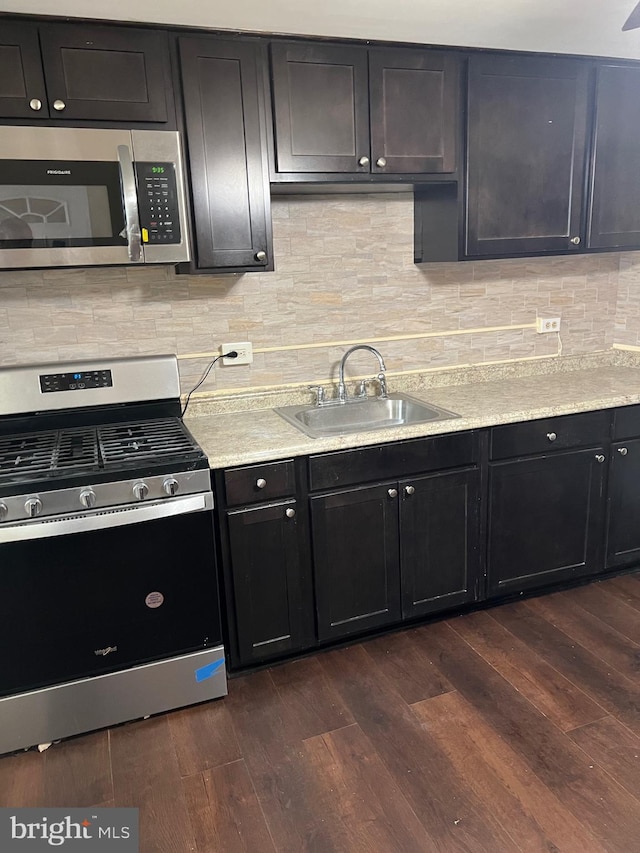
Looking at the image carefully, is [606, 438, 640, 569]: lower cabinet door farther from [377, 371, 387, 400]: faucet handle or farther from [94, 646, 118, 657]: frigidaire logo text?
[94, 646, 118, 657]: frigidaire logo text

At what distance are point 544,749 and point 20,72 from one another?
2557mm

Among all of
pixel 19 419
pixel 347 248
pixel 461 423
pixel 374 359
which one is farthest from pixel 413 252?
pixel 19 419

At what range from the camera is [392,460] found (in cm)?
229

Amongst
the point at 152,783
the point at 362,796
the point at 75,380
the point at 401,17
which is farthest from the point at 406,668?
the point at 401,17

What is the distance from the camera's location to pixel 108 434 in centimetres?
221

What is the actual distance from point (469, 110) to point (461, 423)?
3.92 feet

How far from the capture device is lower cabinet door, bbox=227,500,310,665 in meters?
2.14

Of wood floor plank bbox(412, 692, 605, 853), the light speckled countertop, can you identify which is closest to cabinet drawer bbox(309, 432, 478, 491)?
the light speckled countertop

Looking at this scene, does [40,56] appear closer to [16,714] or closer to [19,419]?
[19,419]

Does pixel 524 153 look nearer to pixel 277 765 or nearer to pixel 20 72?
pixel 20 72

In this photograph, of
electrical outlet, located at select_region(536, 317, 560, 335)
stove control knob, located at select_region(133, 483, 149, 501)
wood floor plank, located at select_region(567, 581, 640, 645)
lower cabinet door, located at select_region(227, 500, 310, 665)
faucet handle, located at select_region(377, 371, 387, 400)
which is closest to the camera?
stove control knob, located at select_region(133, 483, 149, 501)

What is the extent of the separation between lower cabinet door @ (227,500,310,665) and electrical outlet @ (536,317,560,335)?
5.40 ft

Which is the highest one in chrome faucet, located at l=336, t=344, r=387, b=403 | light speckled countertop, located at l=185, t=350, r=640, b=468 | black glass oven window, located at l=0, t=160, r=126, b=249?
black glass oven window, located at l=0, t=160, r=126, b=249

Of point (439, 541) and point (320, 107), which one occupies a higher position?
point (320, 107)
